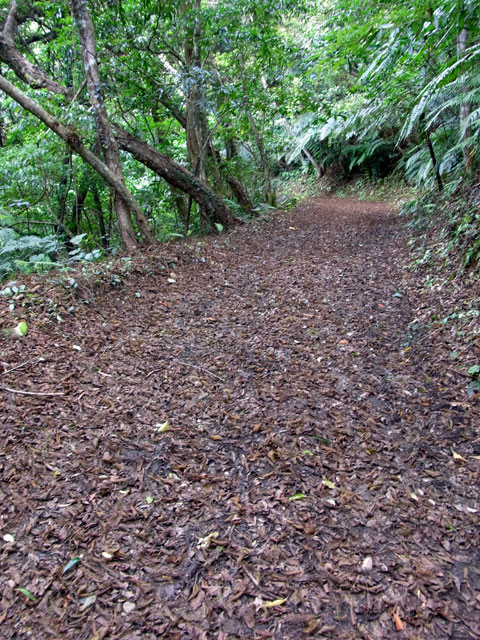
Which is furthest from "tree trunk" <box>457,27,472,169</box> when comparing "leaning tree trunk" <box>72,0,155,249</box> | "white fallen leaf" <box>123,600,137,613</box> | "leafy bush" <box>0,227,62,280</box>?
"white fallen leaf" <box>123,600,137,613</box>

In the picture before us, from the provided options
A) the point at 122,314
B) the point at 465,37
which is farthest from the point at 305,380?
the point at 465,37

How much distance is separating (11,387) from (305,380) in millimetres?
1996

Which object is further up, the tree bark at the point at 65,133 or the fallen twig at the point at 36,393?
the tree bark at the point at 65,133

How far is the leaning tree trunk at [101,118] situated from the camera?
4.73m

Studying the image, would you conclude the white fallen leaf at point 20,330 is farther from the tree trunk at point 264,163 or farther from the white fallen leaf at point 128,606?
the tree trunk at point 264,163

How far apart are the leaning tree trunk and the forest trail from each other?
188 cm

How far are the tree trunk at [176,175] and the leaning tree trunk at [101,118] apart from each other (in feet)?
3.29

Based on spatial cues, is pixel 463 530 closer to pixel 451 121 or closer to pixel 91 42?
pixel 91 42

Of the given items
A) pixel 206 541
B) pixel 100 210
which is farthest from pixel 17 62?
pixel 206 541

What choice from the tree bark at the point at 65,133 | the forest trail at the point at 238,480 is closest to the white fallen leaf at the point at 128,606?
the forest trail at the point at 238,480

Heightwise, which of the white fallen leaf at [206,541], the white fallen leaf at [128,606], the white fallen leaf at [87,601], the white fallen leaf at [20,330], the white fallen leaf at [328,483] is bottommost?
the white fallen leaf at [328,483]

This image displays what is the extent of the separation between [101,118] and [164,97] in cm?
208

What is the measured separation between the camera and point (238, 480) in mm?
2059

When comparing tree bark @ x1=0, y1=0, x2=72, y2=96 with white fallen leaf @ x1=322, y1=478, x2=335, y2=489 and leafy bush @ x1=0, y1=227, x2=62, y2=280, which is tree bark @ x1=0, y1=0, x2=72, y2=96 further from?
white fallen leaf @ x1=322, y1=478, x2=335, y2=489
